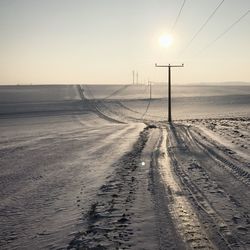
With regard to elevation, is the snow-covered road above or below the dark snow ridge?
below

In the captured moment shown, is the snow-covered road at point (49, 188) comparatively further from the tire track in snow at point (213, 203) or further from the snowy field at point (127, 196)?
the tire track in snow at point (213, 203)

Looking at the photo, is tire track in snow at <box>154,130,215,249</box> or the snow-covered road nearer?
tire track in snow at <box>154,130,215,249</box>

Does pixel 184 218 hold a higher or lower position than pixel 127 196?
higher

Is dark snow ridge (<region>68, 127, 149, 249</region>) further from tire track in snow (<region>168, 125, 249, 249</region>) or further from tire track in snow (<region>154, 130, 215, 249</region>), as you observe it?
tire track in snow (<region>168, 125, 249, 249</region>)

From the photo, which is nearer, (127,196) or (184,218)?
(184,218)

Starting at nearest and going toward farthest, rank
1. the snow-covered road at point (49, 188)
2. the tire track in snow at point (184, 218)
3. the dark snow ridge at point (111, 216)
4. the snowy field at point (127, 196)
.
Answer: the tire track in snow at point (184, 218) → the dark snow ridge at point (111, 216) → the snowy field at point (127, 196) → the snow-covered road at point (49, 188)


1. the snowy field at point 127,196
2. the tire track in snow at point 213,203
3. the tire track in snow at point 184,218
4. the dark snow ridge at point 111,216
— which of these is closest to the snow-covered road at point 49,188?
the snowy field at point 127,196

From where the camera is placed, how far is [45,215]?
8852 millimetres

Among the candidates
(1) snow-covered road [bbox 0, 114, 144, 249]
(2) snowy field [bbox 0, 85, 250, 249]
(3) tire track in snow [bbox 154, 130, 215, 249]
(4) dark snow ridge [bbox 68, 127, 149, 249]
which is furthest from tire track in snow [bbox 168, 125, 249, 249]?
(1) snow-covered road [bbox 0, 114, 144, 249]

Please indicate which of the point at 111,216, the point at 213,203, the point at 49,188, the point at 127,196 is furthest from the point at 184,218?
the point at 49,188

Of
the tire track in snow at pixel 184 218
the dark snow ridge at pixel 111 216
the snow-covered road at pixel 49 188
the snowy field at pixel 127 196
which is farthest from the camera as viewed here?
the snow-covered road at pixel 49 188

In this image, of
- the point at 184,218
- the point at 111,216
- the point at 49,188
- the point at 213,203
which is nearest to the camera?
the point at 184,218

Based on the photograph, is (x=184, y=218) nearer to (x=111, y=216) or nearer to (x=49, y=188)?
(x=111, y=216)

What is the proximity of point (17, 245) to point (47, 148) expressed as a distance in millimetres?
13102
